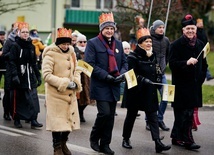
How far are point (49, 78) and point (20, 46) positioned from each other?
3.01 m

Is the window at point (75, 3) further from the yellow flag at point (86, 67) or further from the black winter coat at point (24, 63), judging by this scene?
the yellow flag at point (86, 67)

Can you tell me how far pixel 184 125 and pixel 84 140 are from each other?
1.70 metres

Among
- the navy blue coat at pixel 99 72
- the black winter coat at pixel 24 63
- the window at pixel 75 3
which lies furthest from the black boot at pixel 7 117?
the window at pixel 75 3

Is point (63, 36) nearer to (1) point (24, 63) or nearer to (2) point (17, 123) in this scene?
(1) point (24, 63)

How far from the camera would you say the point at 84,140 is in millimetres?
10984

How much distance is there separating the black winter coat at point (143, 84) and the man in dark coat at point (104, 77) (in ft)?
1.02

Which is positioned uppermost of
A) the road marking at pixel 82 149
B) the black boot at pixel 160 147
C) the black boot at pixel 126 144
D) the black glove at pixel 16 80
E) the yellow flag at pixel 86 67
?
the yellow flag at pixel 86 67

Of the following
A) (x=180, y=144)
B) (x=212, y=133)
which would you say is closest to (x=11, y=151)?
(x=180, y=144)

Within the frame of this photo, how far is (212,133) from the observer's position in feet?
39.2

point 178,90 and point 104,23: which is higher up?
point 104,23

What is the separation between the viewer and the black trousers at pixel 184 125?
10.3 metres

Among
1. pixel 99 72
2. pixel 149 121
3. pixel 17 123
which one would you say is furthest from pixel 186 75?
pixel 17 123

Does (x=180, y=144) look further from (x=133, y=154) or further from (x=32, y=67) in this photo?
(x=32, y=67)

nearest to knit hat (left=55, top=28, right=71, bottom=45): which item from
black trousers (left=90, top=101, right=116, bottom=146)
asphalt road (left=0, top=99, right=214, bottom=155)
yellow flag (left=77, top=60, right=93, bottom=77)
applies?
yellow flag (left=77, top=60, right=93, bottom=77)
